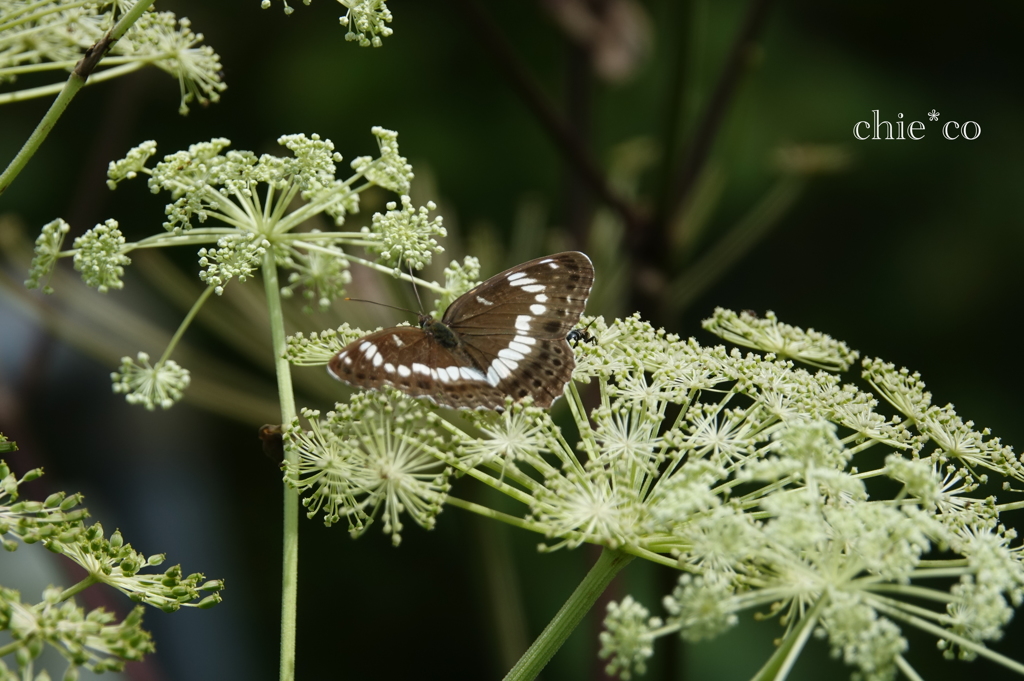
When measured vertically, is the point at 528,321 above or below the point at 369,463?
above

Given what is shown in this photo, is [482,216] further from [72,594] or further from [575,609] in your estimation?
[72,594]

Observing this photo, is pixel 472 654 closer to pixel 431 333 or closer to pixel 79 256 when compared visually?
pixel 431 333

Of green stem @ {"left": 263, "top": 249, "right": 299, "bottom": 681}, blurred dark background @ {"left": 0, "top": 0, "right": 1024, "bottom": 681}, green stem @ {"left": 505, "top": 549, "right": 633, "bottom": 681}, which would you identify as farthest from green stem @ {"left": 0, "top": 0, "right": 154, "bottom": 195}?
blurred dark background @ {"left": 0, "top": 0, "right": 1024, "bottom": 681}

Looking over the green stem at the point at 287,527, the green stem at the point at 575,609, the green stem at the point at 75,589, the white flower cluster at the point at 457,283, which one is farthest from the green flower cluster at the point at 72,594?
the white flower cluster at the point at 457,283

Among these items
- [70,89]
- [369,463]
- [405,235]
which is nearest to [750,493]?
[369,463]

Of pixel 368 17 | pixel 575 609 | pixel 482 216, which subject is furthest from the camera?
pixel 482 216

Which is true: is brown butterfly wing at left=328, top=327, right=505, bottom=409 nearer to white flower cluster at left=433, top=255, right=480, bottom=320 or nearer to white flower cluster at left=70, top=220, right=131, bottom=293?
white flower cluster at left=433, top=255, right=480, bottom=320

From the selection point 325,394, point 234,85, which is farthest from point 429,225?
point 234,85
